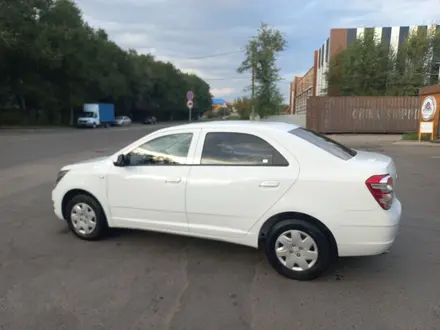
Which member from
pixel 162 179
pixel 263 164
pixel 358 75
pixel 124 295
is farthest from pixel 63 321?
pixel 358 75

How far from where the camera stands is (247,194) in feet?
12.7

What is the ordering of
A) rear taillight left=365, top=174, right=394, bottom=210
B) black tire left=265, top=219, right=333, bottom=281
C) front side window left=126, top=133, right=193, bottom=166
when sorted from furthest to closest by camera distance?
front side window left=126, top=133, right=193, bottom=166, black tire left=265, top=219, right=333, bottom=281, rear taillight left=365, top=174, right=394, bottom=210

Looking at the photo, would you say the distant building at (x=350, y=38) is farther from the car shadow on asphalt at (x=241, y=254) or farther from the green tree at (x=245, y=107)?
the car shadow on asphalt at (x=241, y=254)

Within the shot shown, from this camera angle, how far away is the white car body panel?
11.8ft

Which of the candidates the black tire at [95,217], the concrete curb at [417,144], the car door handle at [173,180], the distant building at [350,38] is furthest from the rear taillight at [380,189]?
the distant building at [350,38]

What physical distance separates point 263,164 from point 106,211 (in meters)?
2.17

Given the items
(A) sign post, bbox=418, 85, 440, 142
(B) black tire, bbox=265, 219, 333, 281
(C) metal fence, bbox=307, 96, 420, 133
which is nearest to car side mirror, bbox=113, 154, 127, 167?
(B) black tire, bbox=265, 219, 333, 281

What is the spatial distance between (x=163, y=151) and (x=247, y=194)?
3.94ft

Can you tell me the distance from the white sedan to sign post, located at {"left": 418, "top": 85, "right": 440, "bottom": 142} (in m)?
15.5

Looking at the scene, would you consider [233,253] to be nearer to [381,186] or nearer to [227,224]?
[227,224]

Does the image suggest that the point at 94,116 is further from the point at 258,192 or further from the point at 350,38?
the point at 258,192

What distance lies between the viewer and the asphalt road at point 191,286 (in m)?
3.09

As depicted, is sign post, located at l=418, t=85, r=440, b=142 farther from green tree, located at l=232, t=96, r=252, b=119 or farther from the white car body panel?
the white car body panel

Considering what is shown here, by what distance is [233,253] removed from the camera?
14.7 ft
